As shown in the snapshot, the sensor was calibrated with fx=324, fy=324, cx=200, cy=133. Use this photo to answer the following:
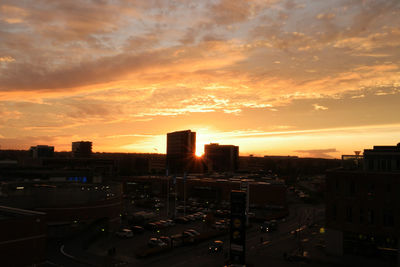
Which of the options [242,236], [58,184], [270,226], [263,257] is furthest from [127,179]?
[242,236]

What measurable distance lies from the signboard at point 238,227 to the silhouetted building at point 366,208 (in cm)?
1902

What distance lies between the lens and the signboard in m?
33.4

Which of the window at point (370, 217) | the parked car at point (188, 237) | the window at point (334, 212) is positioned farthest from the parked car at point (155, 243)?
the window at point (370, 217)

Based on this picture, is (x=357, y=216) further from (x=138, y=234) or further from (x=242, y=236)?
(x=138, y=234)

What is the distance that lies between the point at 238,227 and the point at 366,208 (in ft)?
71.7

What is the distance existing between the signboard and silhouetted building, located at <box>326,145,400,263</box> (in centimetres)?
1902

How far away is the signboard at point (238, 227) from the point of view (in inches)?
1316

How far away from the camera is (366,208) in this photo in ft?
147

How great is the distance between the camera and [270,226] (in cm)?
6006

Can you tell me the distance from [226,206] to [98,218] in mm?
40302

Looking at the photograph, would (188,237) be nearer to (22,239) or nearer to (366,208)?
(22,239)

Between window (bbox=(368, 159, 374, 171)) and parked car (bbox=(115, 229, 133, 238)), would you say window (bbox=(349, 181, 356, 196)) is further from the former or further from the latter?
parked car (bbox=(115, 229, 133, 238))

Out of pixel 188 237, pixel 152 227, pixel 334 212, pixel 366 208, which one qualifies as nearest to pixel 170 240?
Result: pixel 188 237

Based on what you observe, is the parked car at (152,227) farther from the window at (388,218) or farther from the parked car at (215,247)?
the window at (388,218)
